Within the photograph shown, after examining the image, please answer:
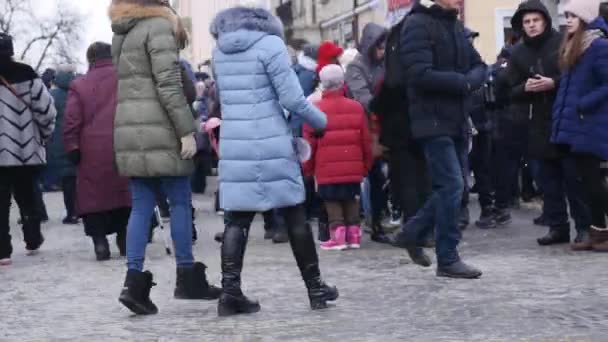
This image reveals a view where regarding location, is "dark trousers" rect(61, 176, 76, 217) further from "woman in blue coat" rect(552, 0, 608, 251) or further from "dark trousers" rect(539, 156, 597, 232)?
"woman in blue coat" rect(552, 0, 608, 251)

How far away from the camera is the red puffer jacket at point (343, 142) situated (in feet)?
36.3

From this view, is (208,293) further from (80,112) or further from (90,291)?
(80,112)

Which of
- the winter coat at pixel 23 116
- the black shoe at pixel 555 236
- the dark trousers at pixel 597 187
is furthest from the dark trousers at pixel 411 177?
the winter coat at pixel 23 116

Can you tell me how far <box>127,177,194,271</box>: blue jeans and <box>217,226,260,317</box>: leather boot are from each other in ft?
1.41

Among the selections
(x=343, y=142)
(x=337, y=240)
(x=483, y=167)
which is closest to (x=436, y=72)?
(x=343, y=142)

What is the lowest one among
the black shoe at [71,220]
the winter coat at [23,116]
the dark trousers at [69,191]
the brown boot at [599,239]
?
the black shoe at [71,220]

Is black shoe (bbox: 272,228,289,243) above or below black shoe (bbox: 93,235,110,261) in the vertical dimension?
below

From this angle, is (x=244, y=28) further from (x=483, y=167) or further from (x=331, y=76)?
(x=483, y=167)

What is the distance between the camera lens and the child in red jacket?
11.1 meters

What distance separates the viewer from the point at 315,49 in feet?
43.6

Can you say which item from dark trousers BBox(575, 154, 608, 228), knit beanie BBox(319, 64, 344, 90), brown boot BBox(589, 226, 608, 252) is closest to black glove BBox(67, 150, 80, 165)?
knit beanie BBox(319, 64, 344, 90)

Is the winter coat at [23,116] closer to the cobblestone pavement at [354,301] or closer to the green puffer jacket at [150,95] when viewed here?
the cobblestone pavement at [354,301]

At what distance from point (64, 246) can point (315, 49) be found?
305 centimetres

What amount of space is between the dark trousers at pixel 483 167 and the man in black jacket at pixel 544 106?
2065mm
